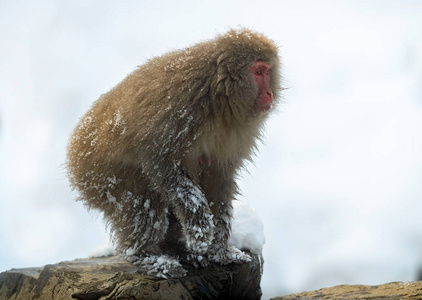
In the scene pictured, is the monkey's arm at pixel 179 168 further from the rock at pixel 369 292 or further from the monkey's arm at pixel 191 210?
the rock at pixel 369 292

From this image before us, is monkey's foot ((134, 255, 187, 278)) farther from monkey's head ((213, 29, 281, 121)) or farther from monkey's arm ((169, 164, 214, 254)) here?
monkey's head ((213, 29, 281, 121))

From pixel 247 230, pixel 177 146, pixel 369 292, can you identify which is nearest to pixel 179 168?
pixel 177 146

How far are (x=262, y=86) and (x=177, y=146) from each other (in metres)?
0.93

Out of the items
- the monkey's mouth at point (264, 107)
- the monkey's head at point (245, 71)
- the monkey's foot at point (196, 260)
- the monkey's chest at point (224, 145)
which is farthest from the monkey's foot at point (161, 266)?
the monkey's mouth at point (264, 107)

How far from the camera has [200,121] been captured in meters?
4.02

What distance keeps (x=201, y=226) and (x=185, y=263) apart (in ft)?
1.60

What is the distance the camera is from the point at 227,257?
4.47m

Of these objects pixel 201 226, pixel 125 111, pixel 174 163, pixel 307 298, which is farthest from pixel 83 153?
pixel 307 298

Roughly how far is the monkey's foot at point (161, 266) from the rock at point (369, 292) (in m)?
1.02

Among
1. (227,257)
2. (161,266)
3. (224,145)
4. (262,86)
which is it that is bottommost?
(161,266)

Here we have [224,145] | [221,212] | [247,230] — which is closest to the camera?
[224,145]

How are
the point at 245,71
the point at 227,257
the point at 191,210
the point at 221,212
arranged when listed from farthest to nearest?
1. the point at 221,212
2. the point at 227,257
3. the point at 245,71
4. the point at 191,210

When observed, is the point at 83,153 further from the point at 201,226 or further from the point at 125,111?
the point at 201,226

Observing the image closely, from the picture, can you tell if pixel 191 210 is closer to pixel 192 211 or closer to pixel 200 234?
pixel 192 211
